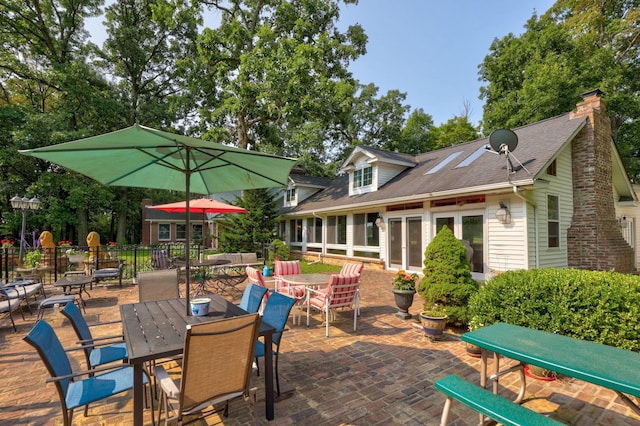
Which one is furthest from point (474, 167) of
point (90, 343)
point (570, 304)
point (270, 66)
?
point (270, 66)

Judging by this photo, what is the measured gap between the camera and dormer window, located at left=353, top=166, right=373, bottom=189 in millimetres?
14548

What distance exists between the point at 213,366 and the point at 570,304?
13.8 ft

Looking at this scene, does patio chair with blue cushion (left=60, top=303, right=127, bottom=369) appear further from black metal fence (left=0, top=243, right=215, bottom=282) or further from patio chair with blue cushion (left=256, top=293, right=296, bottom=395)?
black metal fence (left=0, top=243, right=215, bottom=282)

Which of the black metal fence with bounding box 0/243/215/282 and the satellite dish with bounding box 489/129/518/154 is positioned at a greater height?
the satellite dish with bounding box 489/129/518/154

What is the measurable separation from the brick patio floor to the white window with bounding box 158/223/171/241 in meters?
26.2

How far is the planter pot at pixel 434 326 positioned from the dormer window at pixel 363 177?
1010 cm

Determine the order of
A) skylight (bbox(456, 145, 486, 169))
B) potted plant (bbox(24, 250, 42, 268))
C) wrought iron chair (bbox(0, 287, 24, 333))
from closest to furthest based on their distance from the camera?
wrought iron chair (bbox(0, 287, 24, 333)) < potted plant (bbox(24, 250, 42, 268)) < skylight (bbox(456, 145, 486, 169))

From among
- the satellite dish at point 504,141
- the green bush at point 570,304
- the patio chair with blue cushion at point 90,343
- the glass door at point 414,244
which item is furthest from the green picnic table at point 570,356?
the glass door at point 414,244

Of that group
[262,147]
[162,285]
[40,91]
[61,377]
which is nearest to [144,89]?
[40,91]

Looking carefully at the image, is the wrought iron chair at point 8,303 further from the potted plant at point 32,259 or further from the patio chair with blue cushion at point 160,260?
the potted plant at point 32,259

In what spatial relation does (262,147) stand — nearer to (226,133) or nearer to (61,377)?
(226,133)

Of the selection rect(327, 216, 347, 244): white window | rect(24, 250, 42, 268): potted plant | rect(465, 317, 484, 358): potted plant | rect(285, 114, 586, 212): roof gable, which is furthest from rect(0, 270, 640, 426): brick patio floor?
rect(327, 216, 347, 244): white window

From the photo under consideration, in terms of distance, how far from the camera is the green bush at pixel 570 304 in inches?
133

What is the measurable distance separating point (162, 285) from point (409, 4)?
12.0 m
